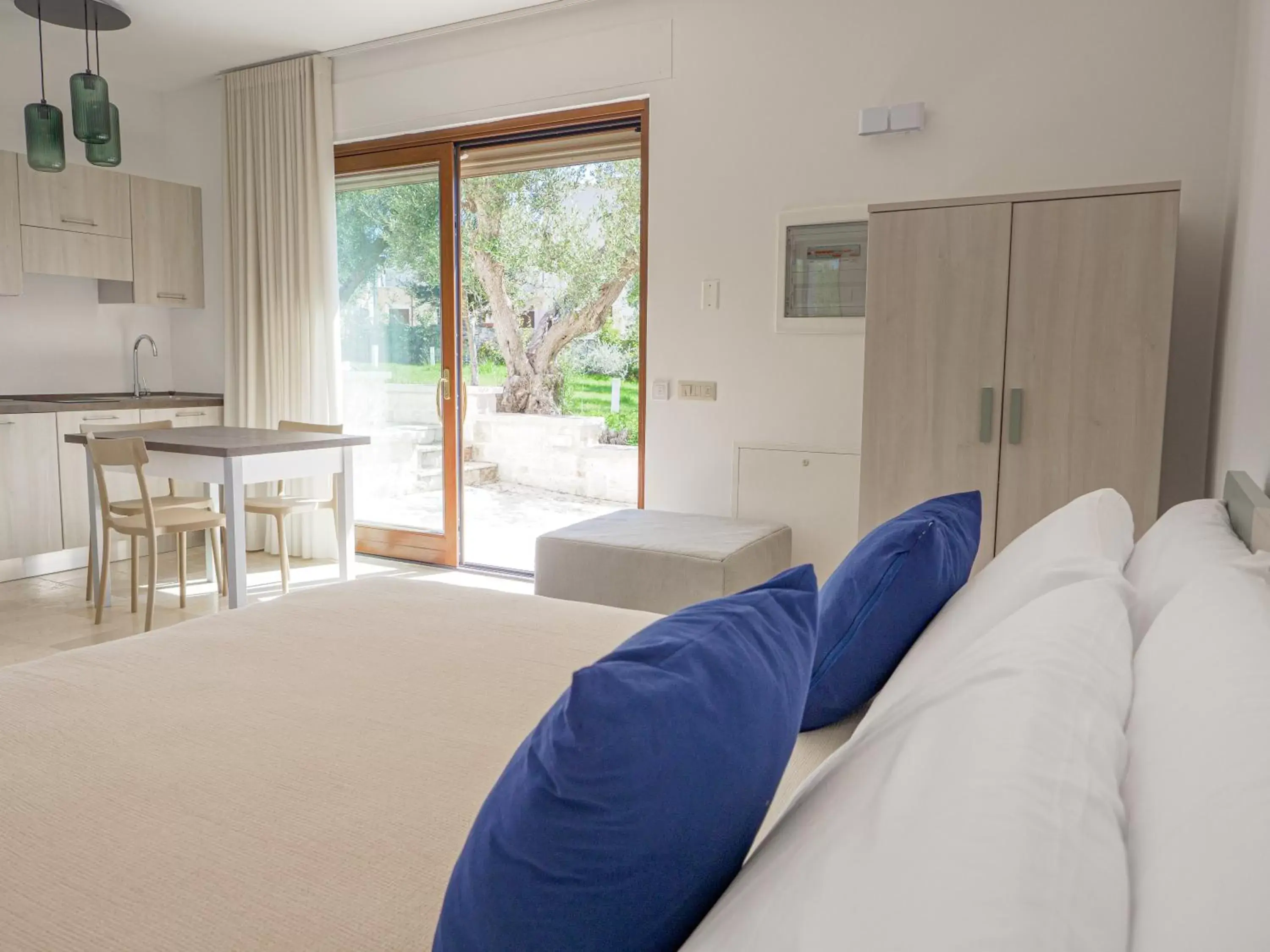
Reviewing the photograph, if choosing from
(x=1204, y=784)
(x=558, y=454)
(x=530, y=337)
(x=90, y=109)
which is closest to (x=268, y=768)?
(x=1204, y=784)

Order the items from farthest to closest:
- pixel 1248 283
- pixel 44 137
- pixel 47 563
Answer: pixel 47 563 → pixel 44 137 → pixel 1248 283

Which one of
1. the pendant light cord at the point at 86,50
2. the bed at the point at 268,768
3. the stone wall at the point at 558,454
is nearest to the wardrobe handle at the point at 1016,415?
the bed at the point at 268,768

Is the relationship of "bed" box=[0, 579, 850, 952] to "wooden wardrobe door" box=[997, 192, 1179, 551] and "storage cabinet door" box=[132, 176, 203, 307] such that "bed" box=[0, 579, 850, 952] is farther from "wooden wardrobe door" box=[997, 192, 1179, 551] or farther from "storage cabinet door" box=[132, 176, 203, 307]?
"storage cabinet door" box=[132, 176, 203, 307]

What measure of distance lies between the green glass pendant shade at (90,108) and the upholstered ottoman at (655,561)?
8.46 feet

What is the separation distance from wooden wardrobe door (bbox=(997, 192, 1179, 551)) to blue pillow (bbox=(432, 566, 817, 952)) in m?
2.47

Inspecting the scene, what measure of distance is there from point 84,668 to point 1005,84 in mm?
3438

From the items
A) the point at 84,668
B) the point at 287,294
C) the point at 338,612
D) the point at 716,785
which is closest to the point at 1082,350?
the point at 338,612

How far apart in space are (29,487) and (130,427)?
2.43ft

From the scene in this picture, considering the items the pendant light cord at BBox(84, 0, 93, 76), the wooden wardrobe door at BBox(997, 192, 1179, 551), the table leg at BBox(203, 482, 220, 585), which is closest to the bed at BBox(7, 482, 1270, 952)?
the wooden wardrobe door at BBox(997, 192, 1179, 551)

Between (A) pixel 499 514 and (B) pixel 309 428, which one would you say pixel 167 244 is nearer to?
(B) pixel 309 428

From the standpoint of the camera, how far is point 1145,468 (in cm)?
280

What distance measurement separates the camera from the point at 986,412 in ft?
9.75

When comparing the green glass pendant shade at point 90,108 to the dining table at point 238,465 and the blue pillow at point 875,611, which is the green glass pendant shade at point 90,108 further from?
the blue pillow at point 875,611

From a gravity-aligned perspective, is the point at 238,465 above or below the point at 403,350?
below
